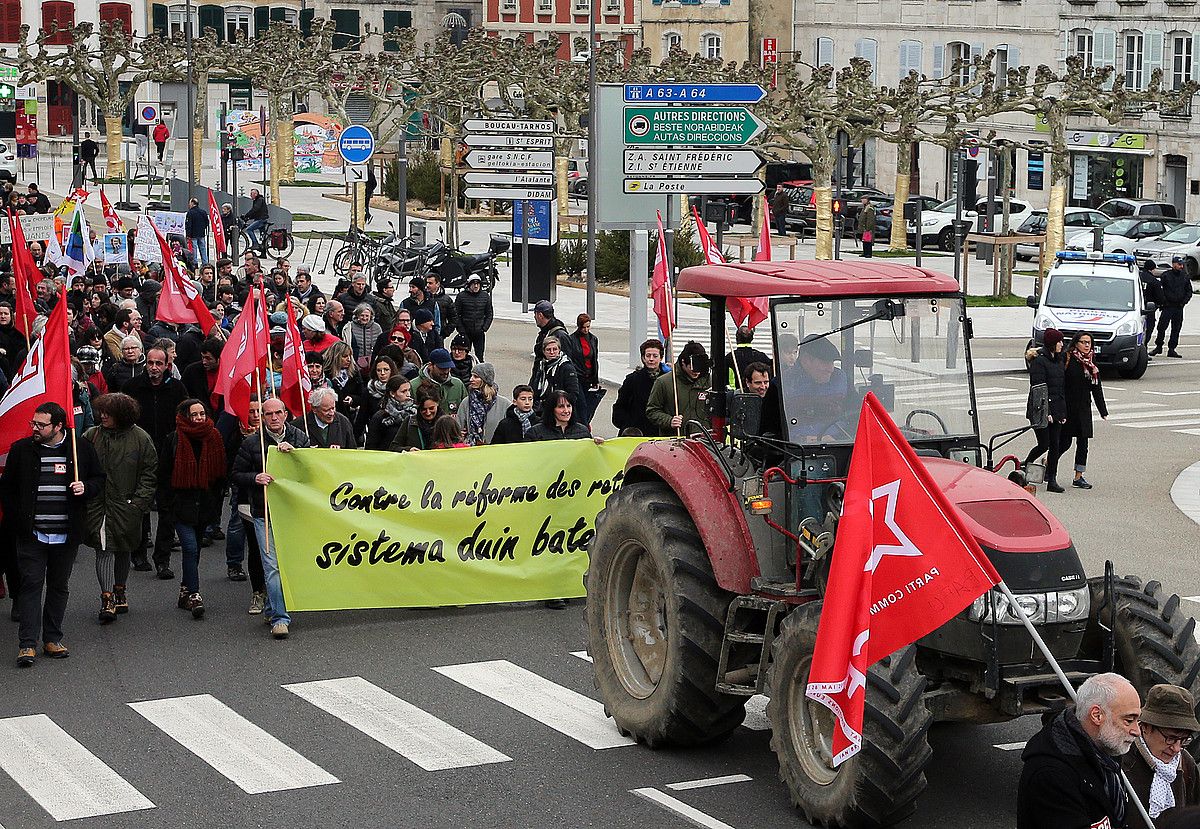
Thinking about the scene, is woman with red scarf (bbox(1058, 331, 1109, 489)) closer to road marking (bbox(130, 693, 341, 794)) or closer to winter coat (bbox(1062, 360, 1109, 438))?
winter coat (bbox(1062, 360, 1109, 438))

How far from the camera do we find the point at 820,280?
965cm

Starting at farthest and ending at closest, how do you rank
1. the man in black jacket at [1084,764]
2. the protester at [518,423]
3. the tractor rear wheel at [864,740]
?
the protester at [518,423] → the tractor rear wheel at [864,740] → the man in black jacket at [1084,764]

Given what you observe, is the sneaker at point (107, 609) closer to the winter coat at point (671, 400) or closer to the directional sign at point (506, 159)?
the winter coat at point (671, 400)

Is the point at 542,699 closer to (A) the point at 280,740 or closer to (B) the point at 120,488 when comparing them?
(A) the point at 280,740

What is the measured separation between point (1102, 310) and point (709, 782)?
869 inches

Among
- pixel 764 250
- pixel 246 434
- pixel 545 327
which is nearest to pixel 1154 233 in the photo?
pixel 764 250

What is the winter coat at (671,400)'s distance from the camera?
51.8ft

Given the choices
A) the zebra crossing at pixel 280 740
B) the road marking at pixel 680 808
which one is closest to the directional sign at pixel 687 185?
the zebra crossing at pixel 280 740

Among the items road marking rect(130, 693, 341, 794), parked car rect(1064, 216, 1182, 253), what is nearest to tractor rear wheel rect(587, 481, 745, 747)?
road marking rect(130, 693, 341, 794)

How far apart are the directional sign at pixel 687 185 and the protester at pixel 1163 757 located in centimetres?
1845

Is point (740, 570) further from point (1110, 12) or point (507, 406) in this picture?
point (1110, 12)

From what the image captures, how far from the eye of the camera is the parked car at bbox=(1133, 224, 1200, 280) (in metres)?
47.6

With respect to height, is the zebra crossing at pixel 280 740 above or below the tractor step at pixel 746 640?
below

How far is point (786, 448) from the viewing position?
9477mm
